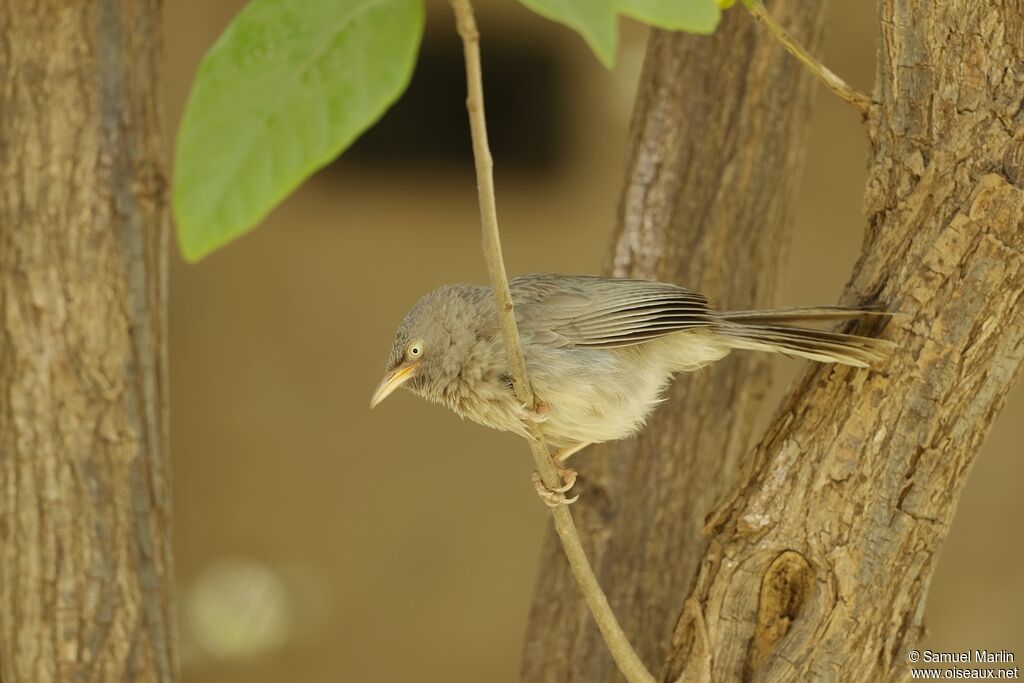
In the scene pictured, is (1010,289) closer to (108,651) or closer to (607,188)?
(108,651)

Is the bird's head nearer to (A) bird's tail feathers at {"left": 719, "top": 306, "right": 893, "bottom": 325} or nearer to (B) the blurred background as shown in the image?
(A) bird's tail feathers at {"left": 719, "top": 306, "right": 893, "bottom": 325}

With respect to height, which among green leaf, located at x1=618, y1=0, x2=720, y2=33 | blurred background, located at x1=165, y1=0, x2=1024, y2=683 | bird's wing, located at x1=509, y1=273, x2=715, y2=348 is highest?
green leaf, located at x1=618, y1=0, x2=720, y2=33

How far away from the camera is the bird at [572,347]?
9.22 feet

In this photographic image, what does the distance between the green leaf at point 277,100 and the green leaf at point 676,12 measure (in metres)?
0.17

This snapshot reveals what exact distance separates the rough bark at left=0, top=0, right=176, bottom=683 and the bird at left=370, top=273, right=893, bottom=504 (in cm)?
98

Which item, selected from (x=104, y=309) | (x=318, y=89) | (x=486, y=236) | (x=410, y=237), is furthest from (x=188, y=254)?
(x=410, y=237)

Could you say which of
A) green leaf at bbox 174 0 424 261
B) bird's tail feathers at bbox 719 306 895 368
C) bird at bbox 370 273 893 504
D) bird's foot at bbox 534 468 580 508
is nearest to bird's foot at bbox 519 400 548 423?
bird at bbox 370 273 893 504

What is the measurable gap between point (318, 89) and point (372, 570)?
664 cm

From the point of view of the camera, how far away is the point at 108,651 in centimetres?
334

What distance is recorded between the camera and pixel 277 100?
89 centimetres

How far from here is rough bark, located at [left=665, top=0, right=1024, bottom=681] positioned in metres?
2.51

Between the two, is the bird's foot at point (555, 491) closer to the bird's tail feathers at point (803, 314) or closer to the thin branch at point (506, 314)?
the thin branch at point (506, 314)

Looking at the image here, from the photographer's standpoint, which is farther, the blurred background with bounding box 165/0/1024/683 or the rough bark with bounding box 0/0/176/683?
the blurred background with bounding box 165/0/1024/683

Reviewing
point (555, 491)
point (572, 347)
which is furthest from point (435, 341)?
point (555, 491)
